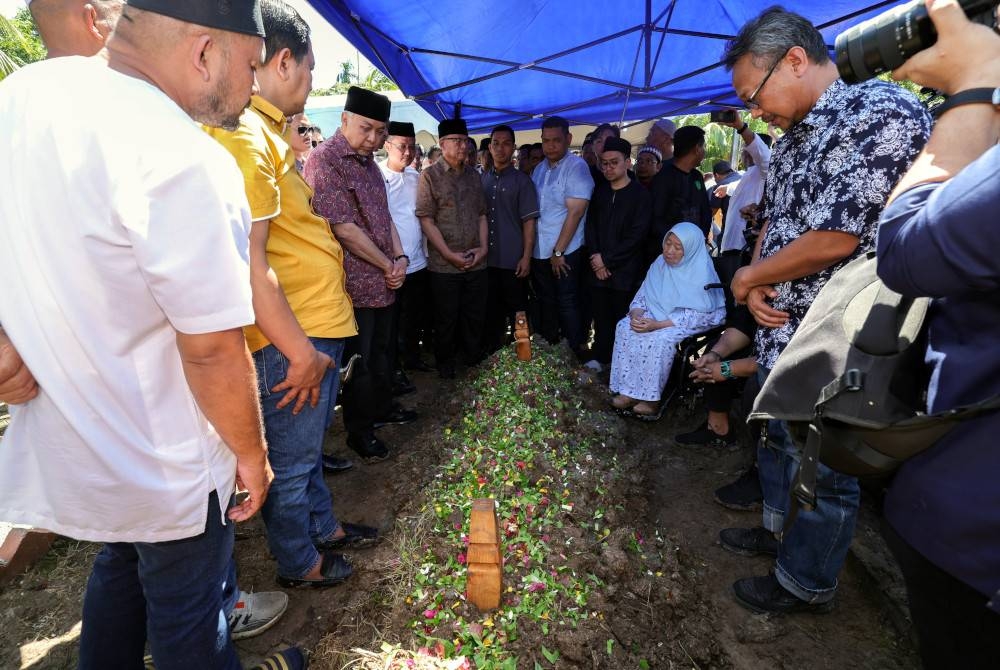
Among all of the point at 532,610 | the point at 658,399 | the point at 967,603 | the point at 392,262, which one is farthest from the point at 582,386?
the point at 967,603

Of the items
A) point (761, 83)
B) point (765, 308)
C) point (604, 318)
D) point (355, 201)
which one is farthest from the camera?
point (604, 318)

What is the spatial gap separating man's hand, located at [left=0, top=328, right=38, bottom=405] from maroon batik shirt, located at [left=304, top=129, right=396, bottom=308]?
206 cm

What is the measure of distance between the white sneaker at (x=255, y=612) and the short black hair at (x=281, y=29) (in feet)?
7.48

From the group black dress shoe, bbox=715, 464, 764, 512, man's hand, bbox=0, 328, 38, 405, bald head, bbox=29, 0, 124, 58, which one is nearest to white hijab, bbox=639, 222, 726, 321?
black dress shoe, bbox=715, 464, 764, 512

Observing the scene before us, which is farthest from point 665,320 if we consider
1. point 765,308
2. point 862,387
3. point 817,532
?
point 862,387

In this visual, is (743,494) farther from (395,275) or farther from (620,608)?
(395,275)

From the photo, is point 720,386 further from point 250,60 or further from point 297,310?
point 250,60

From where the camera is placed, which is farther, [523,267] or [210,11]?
[523,267]

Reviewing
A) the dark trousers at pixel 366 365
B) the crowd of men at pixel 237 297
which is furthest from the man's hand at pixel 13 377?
the dark trousers at pixel 366 365

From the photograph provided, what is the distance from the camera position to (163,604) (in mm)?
1365

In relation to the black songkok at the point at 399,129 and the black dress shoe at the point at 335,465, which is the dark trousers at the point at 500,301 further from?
the black dress shoe at the point at 335,465

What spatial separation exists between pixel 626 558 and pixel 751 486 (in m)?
1.33

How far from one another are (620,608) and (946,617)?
4.10 ft

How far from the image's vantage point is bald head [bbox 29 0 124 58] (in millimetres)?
1678
